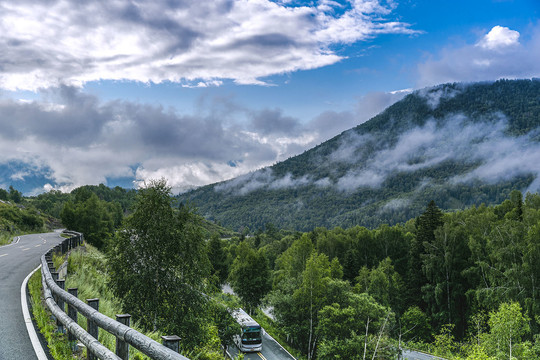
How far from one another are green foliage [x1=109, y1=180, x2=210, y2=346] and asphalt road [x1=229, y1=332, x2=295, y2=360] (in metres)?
19.5

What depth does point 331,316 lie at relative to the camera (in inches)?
1499

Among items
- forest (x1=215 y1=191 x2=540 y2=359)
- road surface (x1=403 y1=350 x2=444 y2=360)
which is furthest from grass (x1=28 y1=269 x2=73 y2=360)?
road surface (x1=403 y1=350 x2=444 y2=360)

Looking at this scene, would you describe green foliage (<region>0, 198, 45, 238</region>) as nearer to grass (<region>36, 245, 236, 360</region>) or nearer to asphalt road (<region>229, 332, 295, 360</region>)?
asphalt road (<region>229, 332, 295, 360</region>)

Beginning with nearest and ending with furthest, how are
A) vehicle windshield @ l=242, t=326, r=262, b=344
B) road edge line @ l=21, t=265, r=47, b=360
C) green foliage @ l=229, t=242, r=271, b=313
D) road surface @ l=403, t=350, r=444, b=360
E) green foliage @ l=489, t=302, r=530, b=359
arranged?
road edge line @ l=21, t=265, r=47, b=360
green foliage @ l=489, t=302, r=530, b=359
vehicle windshield @ l=242, t=326, r=262, b=344
road surface @ l=403, t=350, r=444, b=360
green foliage @ l=229, t=242, r=271, b=313

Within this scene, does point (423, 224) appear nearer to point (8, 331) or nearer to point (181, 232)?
point (181, 232)

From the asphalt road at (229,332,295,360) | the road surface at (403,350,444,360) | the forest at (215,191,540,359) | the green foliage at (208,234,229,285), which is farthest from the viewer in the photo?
the green foliage at (208,234,229,285)

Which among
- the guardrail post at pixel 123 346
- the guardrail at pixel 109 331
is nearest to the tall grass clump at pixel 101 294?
the guardrail at pixel 109 331

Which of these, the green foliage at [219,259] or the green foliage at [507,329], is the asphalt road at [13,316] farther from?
the green foliage at [219,259]

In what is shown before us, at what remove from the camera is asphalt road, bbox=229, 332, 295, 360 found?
124 ft

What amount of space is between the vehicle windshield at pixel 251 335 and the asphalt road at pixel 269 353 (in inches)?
49.3

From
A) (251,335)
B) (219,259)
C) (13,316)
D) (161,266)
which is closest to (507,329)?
(251,335)

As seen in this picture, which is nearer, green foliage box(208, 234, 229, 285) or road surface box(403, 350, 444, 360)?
road surface box(403, 350, 444, 360)

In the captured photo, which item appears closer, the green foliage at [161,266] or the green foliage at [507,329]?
the green foliage at [161,266]

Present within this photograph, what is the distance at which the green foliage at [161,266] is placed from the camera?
58.8 feet
